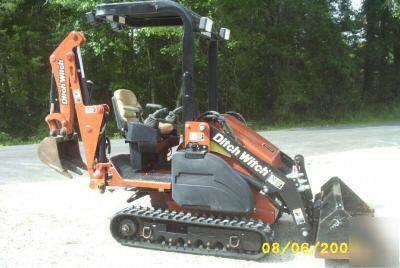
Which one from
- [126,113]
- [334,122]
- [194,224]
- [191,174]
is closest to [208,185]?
[191,174]

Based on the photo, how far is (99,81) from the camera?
21.0 m

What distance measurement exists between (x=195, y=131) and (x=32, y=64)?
1756cm

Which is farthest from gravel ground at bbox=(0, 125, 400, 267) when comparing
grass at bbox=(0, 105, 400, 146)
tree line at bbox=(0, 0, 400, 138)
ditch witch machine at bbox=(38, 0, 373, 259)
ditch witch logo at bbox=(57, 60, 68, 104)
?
tree line at bbox=(0, 0, 400, 138)

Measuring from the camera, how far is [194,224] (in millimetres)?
4484

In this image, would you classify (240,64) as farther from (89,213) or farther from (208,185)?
(208,185)

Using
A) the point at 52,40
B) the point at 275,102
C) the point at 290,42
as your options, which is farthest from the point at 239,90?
the point at 52,40

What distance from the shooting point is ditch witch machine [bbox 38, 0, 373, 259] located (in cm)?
444

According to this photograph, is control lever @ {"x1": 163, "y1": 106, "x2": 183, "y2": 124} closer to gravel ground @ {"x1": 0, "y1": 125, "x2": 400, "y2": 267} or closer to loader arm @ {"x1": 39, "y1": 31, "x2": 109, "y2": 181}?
loader arm @ {"x1": 39, "y1": 31, "x2": 109, "y2": 181}

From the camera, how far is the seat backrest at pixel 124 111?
543 centimetres

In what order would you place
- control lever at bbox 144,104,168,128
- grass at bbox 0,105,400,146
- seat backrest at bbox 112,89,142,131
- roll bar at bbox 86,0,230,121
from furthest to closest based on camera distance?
grass at bbox 0,105,400,146 < seat backrest at bbox 112,89,142,131 < control lever at bbox 144,104,168,128 < roll bar at bbox 86,0,230,121

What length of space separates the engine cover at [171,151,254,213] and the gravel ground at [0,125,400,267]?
0.48 metres

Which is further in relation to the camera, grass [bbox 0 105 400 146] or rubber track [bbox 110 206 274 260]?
grass [bbox 0 105 400 146]

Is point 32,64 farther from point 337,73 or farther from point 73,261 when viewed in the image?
point 73,261

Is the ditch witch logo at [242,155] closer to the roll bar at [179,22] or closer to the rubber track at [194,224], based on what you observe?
the roll bar at [179,22]
